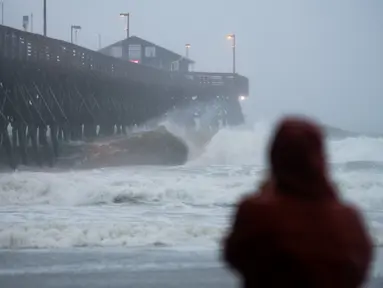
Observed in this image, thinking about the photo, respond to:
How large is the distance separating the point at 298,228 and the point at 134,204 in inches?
519

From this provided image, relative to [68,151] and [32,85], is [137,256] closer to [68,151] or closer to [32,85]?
[32,85]

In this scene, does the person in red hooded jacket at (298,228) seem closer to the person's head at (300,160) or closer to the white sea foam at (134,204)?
the person's head at (300,160)

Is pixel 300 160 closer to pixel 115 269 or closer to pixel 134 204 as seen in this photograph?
pixel 115 269

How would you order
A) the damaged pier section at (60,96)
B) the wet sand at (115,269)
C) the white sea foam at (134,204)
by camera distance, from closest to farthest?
the wet sand at (115,269)
the white sea foam at (134,204)
the damaged pier section at (60,96)

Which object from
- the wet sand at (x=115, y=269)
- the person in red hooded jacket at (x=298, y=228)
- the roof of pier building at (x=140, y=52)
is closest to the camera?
the person in red hooded jacket at (x=298, y=228)

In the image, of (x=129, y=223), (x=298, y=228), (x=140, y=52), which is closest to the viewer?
(x=298, y=228)

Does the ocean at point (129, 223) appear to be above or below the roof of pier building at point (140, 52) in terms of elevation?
below

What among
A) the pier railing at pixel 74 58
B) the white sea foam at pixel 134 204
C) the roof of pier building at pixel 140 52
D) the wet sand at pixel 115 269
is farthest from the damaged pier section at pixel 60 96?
the wet sand at pixel 115 269

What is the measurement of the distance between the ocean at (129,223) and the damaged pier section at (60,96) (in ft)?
4.78

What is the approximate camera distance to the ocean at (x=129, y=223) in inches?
290

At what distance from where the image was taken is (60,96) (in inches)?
935

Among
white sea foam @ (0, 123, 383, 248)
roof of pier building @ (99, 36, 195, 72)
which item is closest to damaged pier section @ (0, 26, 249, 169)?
white sea foam @ (0, 123, 383, 248)

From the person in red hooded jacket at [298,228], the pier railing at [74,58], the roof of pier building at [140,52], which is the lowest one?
the person in red hooded jacket at [298,228]

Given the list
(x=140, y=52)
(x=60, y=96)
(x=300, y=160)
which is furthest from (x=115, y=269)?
(x=140, y=52)
